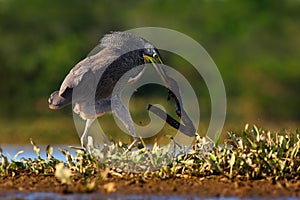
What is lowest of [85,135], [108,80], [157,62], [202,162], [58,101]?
[202,162]

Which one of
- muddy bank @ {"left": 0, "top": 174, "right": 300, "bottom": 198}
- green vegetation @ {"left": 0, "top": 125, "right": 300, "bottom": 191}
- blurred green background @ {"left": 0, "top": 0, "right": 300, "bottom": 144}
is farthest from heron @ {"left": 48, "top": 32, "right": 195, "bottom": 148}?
blurred green background @ {"left": 0, "top": 0, "right": 300, "bottom": 144}

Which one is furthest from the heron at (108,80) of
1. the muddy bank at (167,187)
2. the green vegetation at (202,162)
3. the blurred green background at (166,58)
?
the blurred green background at (166,58)

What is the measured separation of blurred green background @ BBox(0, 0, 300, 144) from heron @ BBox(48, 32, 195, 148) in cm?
779

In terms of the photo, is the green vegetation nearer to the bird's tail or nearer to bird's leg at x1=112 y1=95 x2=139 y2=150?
bird's leg at x1=112 y1=95 x2=139 y2=150

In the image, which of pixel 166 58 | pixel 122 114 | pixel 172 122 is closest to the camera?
pixel 172 122

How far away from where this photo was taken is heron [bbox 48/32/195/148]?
9.46m

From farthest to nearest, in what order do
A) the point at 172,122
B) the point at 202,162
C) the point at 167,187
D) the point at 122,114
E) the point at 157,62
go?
1. the point at 157,62
2. the point at 122,114
3. the point at 172,122
4. the point at 202,162
5. the point at 167,187

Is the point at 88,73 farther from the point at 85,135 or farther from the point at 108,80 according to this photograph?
the point at 85,135

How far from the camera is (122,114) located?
9531 millimetres

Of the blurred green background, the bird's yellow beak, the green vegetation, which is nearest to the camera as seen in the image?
the green vegetation

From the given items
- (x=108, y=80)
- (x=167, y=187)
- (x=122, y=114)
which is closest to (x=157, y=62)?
(x=108, y=80)

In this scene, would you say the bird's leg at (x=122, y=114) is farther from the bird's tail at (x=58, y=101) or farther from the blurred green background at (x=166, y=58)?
the blurred green background at (x=166, y=58)

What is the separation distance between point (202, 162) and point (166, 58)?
2275 centimetres

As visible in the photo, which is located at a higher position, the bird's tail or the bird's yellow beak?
the bird's yellow beak
